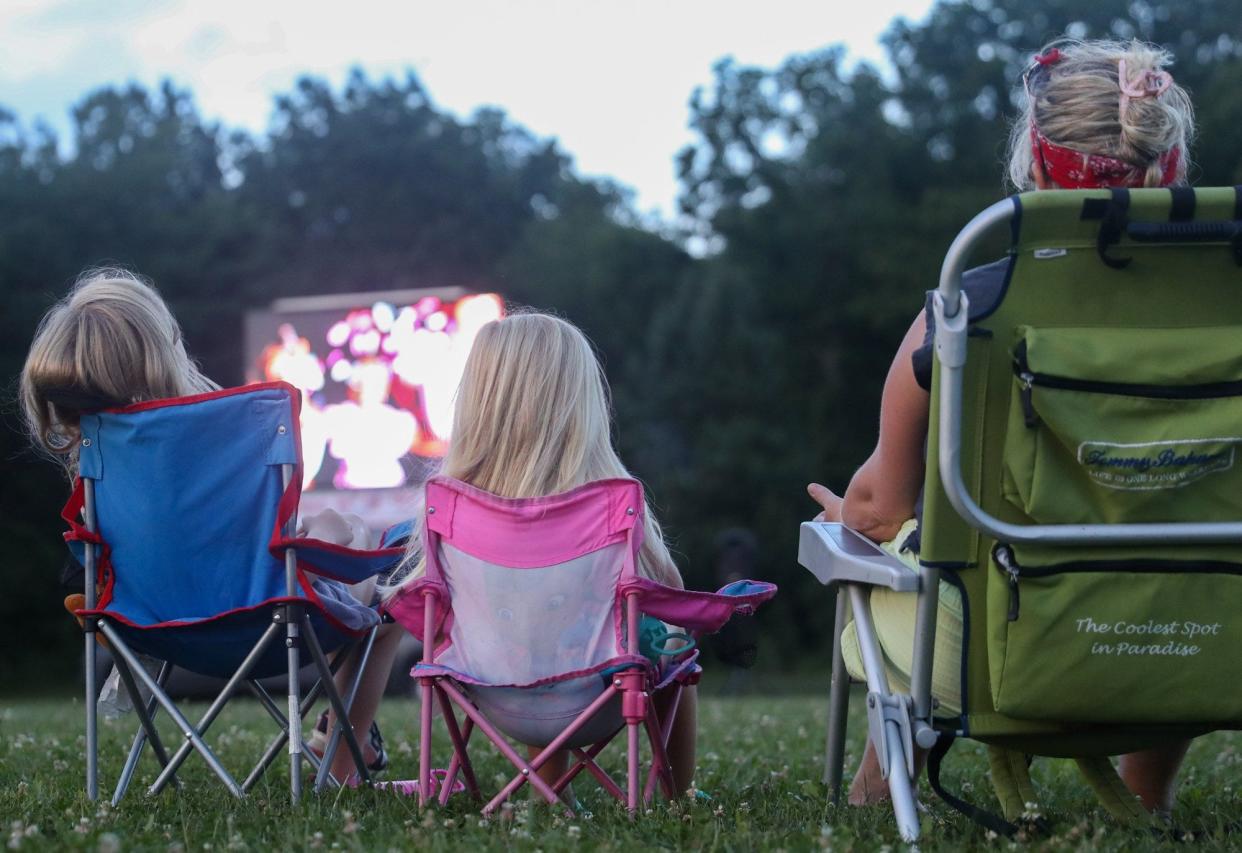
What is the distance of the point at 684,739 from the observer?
3533 mm

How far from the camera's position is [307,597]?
329 centimetres

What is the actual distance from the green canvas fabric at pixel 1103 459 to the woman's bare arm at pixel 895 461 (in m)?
0.19

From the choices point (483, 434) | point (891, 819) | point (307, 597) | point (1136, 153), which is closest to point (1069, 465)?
point (1136, 153)

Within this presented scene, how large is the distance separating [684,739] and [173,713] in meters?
1.24

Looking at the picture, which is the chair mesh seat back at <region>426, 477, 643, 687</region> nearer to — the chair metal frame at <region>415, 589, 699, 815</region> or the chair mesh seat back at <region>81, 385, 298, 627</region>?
the chair metal frame at <region>415, 589, 699, 815</region>

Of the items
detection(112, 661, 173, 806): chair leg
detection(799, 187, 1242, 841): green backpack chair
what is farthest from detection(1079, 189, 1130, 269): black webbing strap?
detection(112, 661, 173, 806): chair leg

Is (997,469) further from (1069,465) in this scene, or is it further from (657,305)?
(657,305)

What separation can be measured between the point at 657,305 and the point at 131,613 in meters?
26.0

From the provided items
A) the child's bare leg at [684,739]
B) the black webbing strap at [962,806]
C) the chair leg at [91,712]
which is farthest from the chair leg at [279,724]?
the black webbing strap at [962,806]

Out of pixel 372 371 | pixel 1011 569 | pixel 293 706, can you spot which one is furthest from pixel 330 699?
pixel 372 371

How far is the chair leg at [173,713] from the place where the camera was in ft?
10.9

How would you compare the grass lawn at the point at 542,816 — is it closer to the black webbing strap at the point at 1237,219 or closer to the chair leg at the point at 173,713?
the chair leg at the point at 173,713

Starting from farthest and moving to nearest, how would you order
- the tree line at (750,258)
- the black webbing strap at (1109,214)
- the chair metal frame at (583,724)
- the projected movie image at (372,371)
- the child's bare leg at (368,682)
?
the tree line at (750,258)
the projected movie image at (372,371)
the child's bare leg at (368,682)
the chair metal frame at (583,724)
the black webbing strap at (1109,214)

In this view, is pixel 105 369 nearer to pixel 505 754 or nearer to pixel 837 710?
pixel 505 754
